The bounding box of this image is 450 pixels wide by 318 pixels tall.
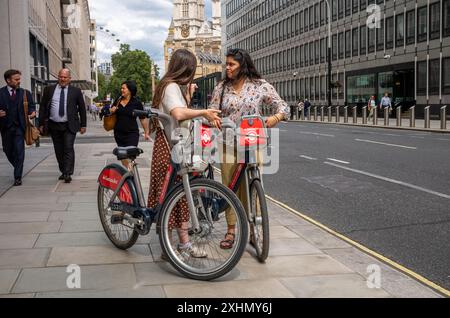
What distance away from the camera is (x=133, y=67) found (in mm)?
139875

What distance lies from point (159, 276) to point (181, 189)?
2.12 ft

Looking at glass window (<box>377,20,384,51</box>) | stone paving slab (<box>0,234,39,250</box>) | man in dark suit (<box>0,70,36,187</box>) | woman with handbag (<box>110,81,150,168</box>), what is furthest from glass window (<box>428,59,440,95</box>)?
stone paving slab (<box>0,234,39,250</box>)

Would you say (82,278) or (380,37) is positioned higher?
(380,37)

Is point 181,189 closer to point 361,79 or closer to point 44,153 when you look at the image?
point 44,153

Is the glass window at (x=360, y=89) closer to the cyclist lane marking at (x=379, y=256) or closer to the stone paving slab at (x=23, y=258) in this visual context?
the cyclist lane marking at (x=379, y=256)

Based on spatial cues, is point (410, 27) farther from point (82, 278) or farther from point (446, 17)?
point (82, 278)

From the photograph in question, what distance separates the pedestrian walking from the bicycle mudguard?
82cm

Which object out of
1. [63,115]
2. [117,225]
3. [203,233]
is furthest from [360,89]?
[203,233]

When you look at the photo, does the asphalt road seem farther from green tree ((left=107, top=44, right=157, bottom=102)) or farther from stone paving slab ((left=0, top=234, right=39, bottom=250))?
green tree ((left=107, top=44, right=157, bottom=102))

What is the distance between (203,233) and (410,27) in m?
41.8

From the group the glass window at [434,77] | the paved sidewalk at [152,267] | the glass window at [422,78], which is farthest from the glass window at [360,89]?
the paved sidewalk at [152,267]

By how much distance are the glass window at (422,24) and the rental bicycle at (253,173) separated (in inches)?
1536
